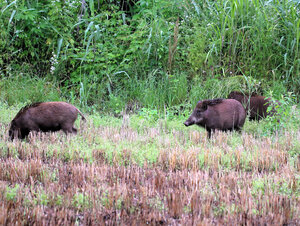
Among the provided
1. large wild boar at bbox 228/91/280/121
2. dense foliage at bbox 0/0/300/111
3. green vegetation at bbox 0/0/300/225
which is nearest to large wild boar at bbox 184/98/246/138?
green vegetation at bbox 0/0/300/225

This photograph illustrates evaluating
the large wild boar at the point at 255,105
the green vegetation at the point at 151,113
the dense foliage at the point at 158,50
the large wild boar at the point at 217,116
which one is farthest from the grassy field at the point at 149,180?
the dense foliage at the point at 158,50

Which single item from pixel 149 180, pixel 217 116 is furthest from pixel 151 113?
pixel 149 180

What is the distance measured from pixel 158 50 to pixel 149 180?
4990 mm

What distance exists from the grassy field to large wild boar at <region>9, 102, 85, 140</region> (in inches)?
7.1

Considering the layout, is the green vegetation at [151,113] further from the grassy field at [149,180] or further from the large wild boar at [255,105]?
the large wild boar at [255,105]

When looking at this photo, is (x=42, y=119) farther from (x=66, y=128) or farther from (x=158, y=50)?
(x=158, y=50)

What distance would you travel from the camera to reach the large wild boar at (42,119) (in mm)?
5777

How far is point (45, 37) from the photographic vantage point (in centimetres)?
919

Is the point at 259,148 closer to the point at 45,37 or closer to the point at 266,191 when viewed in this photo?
the point at 266,191

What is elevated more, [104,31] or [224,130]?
[104,31]

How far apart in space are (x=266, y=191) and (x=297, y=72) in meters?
5.01

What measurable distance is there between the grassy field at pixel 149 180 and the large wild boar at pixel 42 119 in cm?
18

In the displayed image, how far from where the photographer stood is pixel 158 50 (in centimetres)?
839

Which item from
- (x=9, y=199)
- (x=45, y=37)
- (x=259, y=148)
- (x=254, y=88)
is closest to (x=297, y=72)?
(x=254, y=88)
